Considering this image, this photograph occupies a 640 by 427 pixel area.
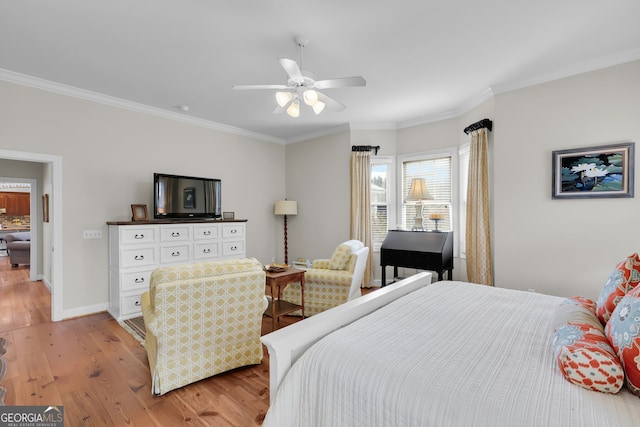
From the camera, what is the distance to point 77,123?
145 inches

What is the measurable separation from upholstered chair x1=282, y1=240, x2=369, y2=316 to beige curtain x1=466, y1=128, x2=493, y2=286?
153 cm

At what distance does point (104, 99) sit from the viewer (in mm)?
3844

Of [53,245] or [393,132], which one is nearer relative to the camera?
[53,245]

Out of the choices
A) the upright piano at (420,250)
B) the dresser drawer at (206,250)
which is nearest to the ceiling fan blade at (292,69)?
the upright piano at (420,250)

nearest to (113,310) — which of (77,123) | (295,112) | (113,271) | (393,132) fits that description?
(113,271)

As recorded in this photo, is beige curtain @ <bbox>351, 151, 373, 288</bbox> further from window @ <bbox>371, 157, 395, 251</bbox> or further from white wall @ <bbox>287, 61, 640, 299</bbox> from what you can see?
white wall @ <bbox>287, 61, 640, 299</bbox>

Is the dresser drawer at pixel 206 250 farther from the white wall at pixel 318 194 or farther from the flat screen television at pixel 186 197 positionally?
the white wall at pixel 318 194

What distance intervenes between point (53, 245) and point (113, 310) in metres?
1.05

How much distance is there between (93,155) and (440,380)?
4563mm

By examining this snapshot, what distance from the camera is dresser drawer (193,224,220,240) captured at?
4277 mm

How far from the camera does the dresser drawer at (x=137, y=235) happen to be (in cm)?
358

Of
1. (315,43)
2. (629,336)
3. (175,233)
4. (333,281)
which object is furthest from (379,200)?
(629,336)

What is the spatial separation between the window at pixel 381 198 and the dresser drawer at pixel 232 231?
2256 mm

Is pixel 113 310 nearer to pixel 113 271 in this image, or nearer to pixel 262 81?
pixel 113 271
